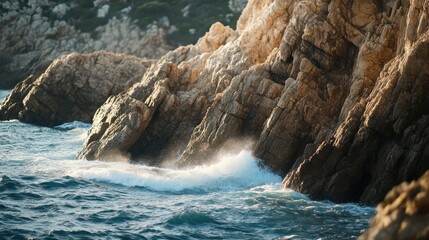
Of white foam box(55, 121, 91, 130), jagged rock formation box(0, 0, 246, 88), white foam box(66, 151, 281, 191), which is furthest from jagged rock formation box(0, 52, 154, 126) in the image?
jagged rock formation box(0, 0, 246, 88)

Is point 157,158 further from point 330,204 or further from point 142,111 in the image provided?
point 330,204

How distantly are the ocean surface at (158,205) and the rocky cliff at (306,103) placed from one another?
151 cm

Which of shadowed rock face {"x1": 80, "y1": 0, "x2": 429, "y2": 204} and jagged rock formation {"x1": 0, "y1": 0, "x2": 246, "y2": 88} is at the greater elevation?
jagged rock formation {"x1": 0, "y1": 0, "x2": 246, "y2": 88}

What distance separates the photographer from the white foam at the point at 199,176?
35312 millimetres

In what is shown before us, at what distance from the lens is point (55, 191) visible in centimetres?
3325

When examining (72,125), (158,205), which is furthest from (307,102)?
(72,125)

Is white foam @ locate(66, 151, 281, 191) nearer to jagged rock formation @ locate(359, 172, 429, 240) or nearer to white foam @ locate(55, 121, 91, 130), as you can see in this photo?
white foam @ locate(55, 121, 91, 130)

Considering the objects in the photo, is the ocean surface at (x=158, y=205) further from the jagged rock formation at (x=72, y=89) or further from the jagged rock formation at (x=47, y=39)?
the jagged rock formation at (x=47, y=39)

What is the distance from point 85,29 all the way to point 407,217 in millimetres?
99044

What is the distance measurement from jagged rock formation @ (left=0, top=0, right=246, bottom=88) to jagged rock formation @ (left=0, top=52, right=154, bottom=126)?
29.0 m

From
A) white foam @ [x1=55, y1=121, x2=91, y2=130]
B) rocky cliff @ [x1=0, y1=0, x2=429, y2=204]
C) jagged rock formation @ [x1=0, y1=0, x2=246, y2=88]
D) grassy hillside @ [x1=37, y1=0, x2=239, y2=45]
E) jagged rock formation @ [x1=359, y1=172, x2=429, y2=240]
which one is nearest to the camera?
jagged rock formation @ [x1=359, y1=172, x2=429, y2=240]

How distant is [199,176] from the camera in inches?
1431

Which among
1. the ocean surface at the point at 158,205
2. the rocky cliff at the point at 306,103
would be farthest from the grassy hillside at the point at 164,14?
the ocean surface at the point at 158,205

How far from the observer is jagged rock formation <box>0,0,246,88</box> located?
97.4 m
